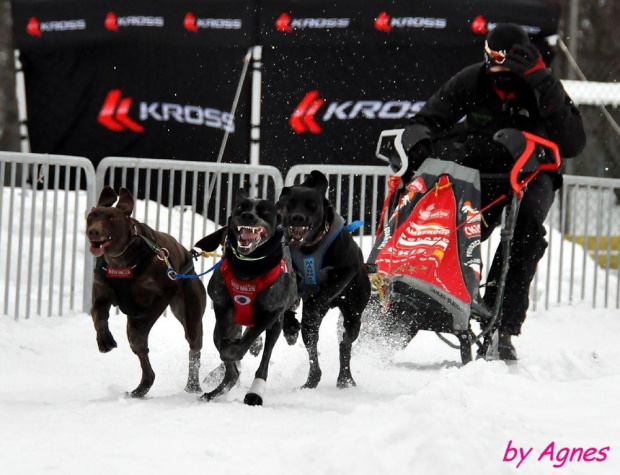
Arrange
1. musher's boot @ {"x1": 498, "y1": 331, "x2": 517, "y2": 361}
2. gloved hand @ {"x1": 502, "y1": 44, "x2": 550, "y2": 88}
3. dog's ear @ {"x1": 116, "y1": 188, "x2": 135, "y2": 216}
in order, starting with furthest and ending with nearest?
musher's boot @ {"x1": 498, "y1": 331, "x2": 517, "y2": 361}
gloved hand @ {"x1": 502, "y1": 44, "x2": 550, "y2": 88}
dog's ear @ {"x1": 116, "y1": 188, "x2": 135, "y2": 216}

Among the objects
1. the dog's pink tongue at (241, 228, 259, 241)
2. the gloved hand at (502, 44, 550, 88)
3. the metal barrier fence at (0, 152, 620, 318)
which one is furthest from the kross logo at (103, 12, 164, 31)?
the dog's pink tongue at (241, 228, 259, 241)

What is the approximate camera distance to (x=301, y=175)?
7664mm

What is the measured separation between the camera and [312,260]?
4891mm

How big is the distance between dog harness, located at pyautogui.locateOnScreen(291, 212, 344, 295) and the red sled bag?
0.34 meters

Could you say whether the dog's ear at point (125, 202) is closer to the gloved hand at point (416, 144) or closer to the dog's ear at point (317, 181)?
the dog's ear at point (317, 181)

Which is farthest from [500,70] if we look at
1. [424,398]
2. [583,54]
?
[583,54]

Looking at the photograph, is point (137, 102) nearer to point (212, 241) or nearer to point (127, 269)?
point (212, 241)

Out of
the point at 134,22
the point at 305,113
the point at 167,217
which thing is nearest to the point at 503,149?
the point at 167,217

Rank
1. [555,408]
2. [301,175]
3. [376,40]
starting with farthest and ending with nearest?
[376,40], [301,175], [555,408]

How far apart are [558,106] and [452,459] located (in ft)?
9.44

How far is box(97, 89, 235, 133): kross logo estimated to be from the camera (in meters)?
9.52

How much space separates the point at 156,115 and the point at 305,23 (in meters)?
1.65

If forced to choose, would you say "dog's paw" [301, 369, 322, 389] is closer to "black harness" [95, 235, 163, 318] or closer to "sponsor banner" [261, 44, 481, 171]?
"black harness" [95, 235, 163, 318]

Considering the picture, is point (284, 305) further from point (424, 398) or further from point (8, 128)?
point (8, 128)
